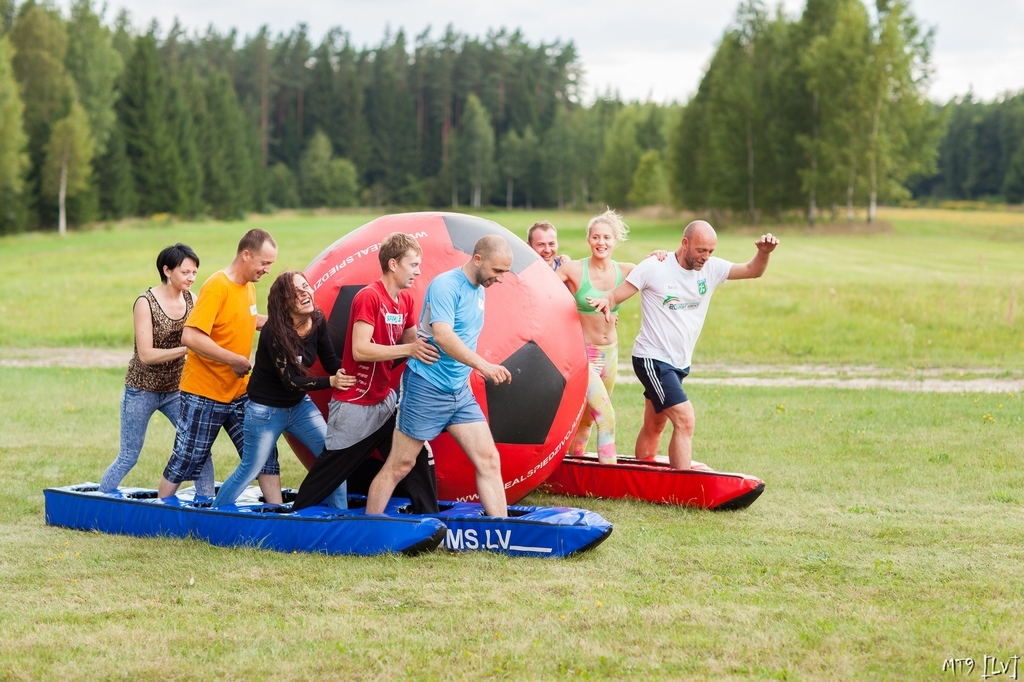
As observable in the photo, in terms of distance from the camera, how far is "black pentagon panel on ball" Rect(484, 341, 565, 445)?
6.99 metres

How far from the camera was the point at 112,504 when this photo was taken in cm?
707

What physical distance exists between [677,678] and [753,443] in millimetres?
5923

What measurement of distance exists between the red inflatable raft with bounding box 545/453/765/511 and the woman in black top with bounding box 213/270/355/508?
80.8 inches

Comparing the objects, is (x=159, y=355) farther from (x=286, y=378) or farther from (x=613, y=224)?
(x=613, y=224)

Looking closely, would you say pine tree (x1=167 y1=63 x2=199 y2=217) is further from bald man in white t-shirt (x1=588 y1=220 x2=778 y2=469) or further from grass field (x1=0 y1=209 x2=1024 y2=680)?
bald man in white t-shirt (x1=588 y1=220 x2=778 y2=469)

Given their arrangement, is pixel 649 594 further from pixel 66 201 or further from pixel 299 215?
pixel 299 215

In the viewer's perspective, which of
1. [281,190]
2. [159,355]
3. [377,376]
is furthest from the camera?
[281,190]

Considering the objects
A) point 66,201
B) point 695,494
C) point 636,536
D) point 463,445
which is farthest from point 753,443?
point 66,201

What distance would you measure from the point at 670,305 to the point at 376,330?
2.64m

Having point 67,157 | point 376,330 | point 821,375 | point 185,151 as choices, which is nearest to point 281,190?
point 185,151

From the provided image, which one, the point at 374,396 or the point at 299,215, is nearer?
the point at 374,396

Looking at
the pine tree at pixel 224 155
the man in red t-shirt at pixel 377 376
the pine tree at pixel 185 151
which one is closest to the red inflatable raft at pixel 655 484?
the man in red t-shirt at pixel 377 376

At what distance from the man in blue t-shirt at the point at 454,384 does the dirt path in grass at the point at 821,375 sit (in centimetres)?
812

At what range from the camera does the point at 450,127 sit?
112m
